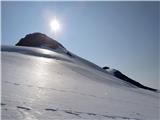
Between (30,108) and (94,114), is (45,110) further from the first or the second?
(94,114)

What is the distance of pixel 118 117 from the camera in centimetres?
289

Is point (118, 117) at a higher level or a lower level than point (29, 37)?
lower

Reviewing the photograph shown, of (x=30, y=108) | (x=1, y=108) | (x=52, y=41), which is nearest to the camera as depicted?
(x=1, y=108)

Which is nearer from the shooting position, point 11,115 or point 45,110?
point 11,115

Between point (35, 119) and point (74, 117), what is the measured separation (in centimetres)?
44

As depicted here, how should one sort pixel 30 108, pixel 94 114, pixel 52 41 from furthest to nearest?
pixel 52 41 < pixel 94 114 < pixel 30 108

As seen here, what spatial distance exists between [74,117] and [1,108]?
0.61 metres

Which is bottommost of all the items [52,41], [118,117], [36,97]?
[118,117]

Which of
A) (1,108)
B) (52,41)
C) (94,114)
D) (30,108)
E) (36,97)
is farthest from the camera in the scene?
(52,41)

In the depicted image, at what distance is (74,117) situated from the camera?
2443 millimetres

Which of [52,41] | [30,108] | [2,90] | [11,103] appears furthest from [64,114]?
[52,41]

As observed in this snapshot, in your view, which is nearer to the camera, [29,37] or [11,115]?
[11,115]

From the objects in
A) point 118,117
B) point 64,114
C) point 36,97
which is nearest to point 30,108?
point 64,114

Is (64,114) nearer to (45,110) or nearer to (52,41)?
(45,110)
